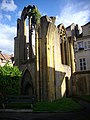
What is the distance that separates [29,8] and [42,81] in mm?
14451

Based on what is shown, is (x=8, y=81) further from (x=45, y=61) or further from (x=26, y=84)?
(x=26, y=84)

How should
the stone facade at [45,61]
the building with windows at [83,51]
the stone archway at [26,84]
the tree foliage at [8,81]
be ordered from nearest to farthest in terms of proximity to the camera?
1. the tree foliage at [8,81]
2. the stone facade at [45,61]
3. the stone archway at [26,84]
4. the building with windows at [83,51]

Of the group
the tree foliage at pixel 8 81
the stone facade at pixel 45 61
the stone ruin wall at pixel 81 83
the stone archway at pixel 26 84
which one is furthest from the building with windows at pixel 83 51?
the tree foliage at pixel 8 81

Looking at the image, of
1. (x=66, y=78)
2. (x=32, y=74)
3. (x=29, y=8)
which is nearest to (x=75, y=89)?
(x=66, y=78)

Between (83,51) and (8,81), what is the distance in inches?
932

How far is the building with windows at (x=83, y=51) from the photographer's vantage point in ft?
123

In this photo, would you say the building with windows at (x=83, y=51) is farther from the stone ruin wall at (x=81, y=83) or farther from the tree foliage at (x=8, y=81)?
the tree foliage at (x=8, y=81)

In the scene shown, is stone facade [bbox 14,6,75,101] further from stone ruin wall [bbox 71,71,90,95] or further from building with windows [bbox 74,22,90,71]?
building with windows [bbox 74,22,90,71]

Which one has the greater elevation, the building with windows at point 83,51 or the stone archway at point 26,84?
the building with windows at point 83,51

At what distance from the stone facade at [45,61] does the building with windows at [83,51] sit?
9.69m

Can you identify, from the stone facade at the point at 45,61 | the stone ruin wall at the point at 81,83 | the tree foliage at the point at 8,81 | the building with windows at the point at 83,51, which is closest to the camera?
the tree foliage at the point at 8,81

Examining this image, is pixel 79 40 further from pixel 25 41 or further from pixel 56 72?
pixel 56 72

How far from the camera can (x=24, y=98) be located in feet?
58.5

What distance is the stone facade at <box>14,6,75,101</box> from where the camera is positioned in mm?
20580
